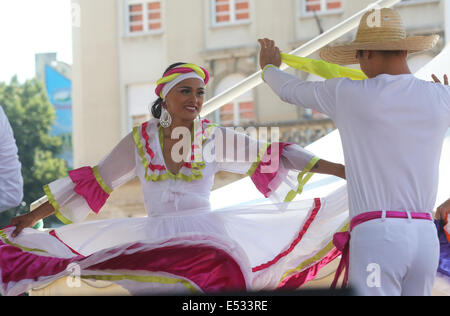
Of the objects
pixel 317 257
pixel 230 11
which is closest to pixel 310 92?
pixel 317 257

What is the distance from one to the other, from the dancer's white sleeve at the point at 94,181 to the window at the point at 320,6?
1628cm

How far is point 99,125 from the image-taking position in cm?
2161

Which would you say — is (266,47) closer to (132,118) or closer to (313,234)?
(313,234)

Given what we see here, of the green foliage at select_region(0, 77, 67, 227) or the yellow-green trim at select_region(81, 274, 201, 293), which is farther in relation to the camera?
the green foliage at select_region(0, 77, 67, 227)

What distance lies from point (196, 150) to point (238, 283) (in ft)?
2.47

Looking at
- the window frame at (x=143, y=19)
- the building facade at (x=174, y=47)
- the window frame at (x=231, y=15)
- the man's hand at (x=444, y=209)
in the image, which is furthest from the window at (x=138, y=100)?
the man's hand at (x=444, y=209)

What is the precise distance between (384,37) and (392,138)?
369 millimetres

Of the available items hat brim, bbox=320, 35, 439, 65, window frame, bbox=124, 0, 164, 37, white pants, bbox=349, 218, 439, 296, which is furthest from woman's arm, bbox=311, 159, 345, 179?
window frame, bbox=124, 0, 164, 37

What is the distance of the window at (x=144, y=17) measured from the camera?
70.5 ft

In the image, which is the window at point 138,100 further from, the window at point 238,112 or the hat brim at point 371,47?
the hat brim at point 371,47

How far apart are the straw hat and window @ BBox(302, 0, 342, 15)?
17022mm

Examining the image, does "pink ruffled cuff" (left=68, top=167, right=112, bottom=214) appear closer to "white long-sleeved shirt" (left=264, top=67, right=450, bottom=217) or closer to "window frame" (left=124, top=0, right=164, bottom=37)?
"white long-sleeved shirt" (left=264, top=67, right=450, bottom=217)

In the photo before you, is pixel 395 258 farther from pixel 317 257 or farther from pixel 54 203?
pixel 54 203

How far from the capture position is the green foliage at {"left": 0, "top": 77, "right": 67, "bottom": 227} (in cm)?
2533
